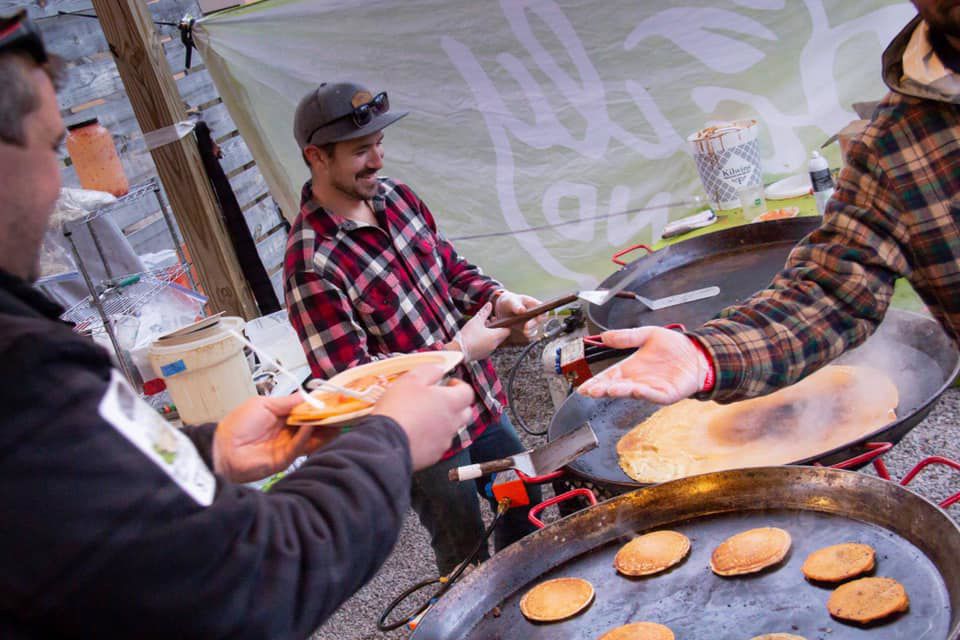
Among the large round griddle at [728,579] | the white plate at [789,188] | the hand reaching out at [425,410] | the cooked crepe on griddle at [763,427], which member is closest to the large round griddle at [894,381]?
the cooked crepe on griddle at [763,427]

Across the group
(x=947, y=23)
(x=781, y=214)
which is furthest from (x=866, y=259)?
(x=781, y=214)

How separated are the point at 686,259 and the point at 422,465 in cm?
337

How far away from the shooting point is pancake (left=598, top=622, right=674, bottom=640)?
6.68 feet

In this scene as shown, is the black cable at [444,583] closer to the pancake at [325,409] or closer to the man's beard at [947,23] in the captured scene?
the pancake at [325,409]

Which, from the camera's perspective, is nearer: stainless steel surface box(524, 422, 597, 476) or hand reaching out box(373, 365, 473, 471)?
hand reaching out box(373, 365, 473, 471)

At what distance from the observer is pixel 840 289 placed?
2.21 m

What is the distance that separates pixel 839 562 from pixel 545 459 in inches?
35.7

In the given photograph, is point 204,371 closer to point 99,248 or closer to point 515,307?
point 99,248

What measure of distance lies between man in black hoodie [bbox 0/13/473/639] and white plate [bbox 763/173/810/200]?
455 centimetres

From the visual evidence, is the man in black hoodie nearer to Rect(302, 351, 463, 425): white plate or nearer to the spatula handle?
Rect(302, 351, 463, 425): white plate

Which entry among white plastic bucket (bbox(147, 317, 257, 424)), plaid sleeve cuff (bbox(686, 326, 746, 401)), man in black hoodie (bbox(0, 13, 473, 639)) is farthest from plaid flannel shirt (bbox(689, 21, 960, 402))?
white plastic bucket (bbox(147, 317, 257, 424))

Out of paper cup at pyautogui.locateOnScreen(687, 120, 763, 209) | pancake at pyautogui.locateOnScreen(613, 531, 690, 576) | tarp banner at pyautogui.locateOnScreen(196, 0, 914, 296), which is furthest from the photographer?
tarp banner at pyautogui.locateOnScreen(196, 0, 914, 296)

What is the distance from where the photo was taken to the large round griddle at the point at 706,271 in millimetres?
3992

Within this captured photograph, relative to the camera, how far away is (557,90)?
18.9 feet
